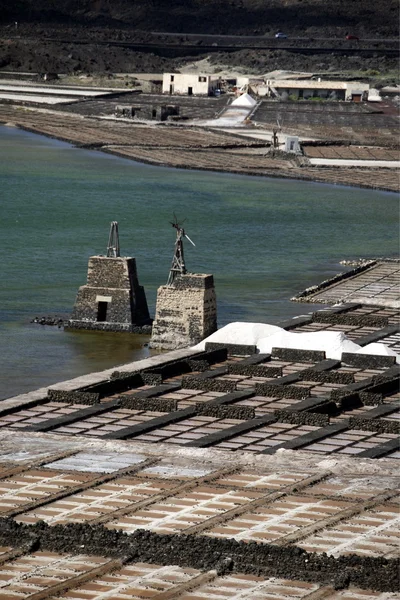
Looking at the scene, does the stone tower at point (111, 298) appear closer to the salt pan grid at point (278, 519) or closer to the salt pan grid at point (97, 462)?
the salt pan grid at point (97, 462)

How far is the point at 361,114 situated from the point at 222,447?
136 meters

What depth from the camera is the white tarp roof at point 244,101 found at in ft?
623

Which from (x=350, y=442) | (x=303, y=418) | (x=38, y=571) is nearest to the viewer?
(x=38, y=571)

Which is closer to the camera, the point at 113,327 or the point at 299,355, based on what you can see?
the point at 299,355

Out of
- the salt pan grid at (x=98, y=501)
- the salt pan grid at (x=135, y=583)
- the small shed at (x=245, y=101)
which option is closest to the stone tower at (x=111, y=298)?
the salt pan grid at (x=98, y=501)

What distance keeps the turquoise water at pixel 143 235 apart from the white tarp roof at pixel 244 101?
32.6 meters

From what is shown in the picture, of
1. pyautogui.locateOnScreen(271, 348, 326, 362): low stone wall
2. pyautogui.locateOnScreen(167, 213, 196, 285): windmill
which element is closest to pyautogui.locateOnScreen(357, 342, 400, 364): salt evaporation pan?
pyautogui.locateOnScreen(271, 348, 326, 362): low stone wall

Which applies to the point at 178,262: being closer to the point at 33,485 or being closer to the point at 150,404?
the point at 150,404

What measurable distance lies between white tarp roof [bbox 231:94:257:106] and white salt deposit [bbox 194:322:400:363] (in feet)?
415

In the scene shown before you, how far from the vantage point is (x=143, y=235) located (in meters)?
110

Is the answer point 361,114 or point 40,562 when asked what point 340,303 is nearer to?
point 40,562

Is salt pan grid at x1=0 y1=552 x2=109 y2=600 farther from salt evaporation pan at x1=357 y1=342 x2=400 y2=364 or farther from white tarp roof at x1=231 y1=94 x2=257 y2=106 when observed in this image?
white tarp roof at x1=231 y1=94 x2=257 y2=106

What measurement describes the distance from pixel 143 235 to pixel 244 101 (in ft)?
271

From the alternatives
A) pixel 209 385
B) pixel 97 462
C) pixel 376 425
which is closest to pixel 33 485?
pixel 97 462
